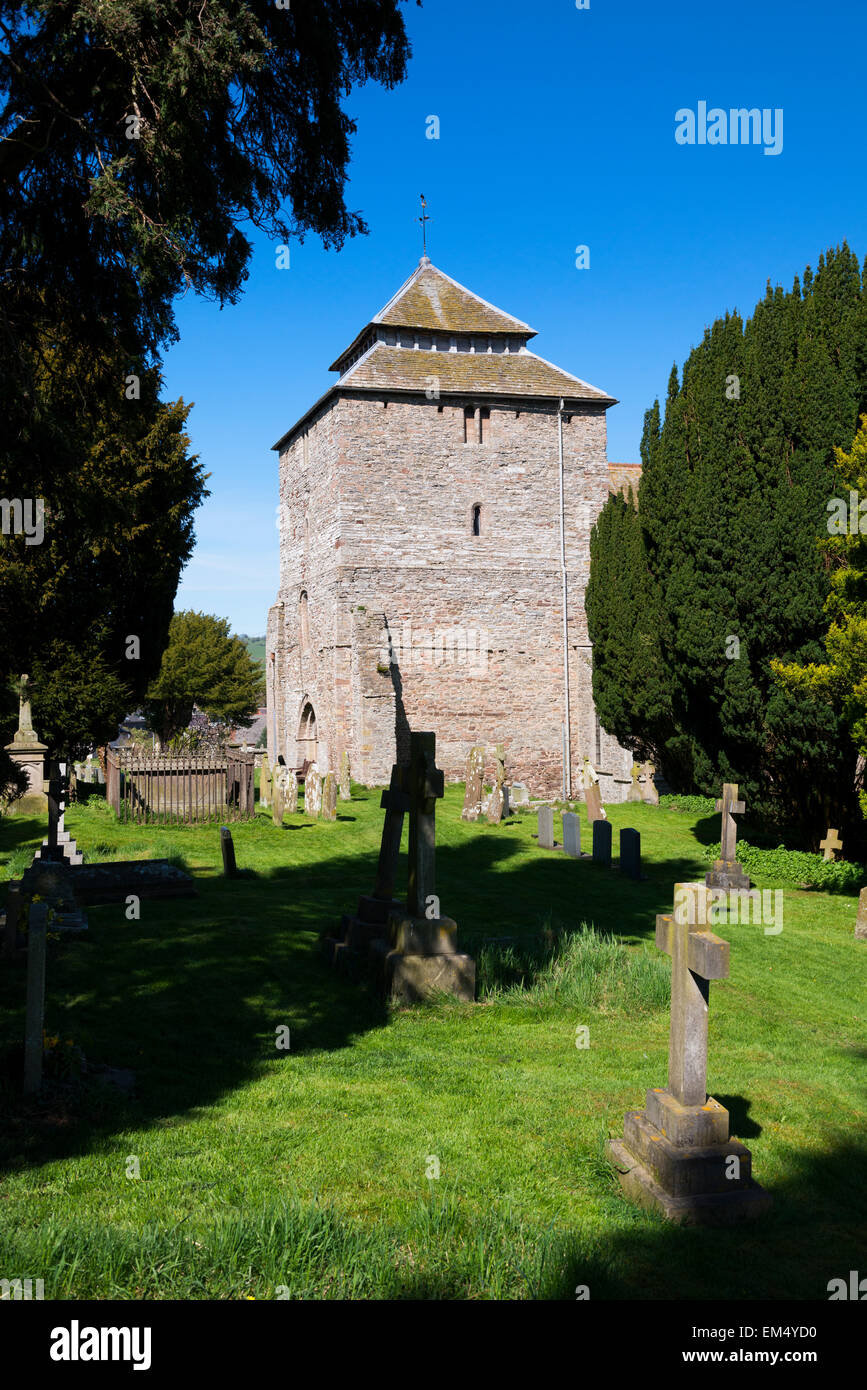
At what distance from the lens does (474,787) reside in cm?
2095

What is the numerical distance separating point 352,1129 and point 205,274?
633cm

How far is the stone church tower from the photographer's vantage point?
25.9 metres

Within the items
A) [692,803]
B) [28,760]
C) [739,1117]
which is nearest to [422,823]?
[739,1117]

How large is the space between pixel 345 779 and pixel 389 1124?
19.6m

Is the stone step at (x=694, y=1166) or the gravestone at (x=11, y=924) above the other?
the gravestone at (x=11, y=924)

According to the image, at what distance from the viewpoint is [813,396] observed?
13.6 metres

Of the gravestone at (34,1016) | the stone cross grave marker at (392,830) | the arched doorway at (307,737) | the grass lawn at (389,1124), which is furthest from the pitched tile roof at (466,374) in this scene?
the gravestone at (34,1016)

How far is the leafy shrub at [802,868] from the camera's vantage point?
13.7 m

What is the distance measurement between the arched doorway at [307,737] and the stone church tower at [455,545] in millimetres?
1126

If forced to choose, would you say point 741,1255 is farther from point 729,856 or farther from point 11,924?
point 729,856

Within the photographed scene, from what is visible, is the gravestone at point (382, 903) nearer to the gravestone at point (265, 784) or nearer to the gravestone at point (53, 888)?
the gravestone at point (53, 888)

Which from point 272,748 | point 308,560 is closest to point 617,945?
point 308,560

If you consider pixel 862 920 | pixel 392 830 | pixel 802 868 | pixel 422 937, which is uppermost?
pixel 392 830
